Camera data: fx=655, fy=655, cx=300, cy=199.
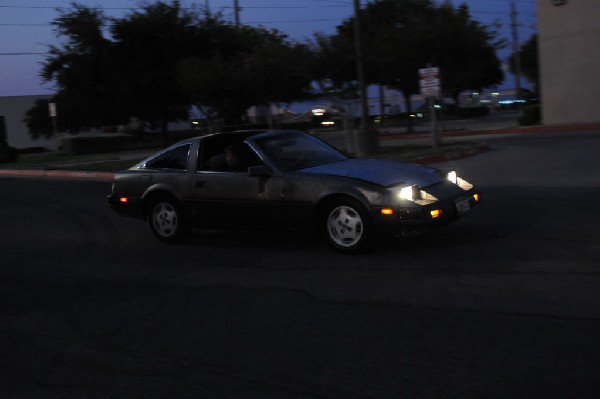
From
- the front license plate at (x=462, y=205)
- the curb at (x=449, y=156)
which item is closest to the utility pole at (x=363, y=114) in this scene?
the curb at (x=449, y=156)

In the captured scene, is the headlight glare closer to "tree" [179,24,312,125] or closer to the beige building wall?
"tree" [179,24,312,125]

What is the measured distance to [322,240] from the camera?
7.86 m

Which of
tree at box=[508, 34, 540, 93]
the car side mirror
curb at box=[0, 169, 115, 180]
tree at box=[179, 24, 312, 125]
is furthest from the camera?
tree at box=[508, 34, 540, 93]

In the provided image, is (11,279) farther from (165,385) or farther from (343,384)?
(343,384)

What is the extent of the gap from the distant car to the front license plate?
11 millimetres

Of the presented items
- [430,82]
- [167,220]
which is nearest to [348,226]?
[167,220]

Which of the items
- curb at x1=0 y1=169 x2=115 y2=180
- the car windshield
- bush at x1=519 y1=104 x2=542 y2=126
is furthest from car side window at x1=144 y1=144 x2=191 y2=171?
bush at x1=519 y1=104 x2=542 y2=126

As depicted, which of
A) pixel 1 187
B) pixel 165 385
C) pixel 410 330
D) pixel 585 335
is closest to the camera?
pixel 165 385

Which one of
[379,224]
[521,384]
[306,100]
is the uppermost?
[306,100]

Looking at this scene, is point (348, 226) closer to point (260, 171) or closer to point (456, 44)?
point (260, 171)

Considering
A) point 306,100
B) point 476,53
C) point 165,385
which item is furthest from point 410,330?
point 476,53

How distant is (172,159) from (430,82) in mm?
10846

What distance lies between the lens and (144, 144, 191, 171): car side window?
8.27m

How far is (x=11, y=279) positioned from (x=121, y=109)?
25.2m
